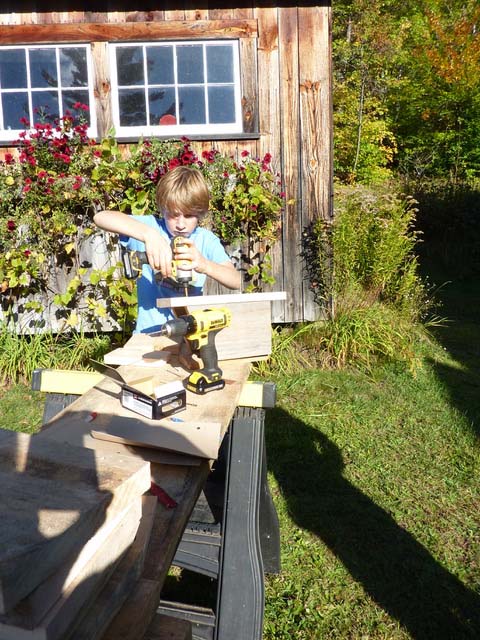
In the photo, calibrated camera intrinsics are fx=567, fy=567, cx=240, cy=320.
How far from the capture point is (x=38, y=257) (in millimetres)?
5258

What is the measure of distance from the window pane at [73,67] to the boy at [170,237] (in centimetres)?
327

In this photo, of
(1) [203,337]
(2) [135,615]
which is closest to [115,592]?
(2) [135,615]

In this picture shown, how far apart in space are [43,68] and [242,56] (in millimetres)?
1956

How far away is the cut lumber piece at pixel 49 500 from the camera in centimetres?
83

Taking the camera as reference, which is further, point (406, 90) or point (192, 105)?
point (406, 90)

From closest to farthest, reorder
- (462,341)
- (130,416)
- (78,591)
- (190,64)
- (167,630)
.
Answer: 1. (78,591)
2. (167,630)
3. (130,416)
4. (190,64)
5. (462,341)

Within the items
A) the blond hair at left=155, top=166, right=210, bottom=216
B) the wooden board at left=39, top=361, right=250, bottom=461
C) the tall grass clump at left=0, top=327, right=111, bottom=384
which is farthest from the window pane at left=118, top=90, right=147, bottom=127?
the wooden board at left=39, top=361, right=250, bottom=461

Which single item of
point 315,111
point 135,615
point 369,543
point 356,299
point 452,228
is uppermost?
point 315,111

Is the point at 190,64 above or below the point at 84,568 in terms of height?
above

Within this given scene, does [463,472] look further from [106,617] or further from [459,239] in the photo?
[459,239]

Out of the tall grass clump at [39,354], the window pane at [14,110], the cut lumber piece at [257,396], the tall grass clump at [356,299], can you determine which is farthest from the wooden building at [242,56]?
the cut lumber piece at [257,396]

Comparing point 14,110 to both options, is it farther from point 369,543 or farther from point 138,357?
point 369,543

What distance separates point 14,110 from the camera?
5.64 metres

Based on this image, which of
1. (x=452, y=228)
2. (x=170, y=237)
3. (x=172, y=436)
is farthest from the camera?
(x=452, y=228)
